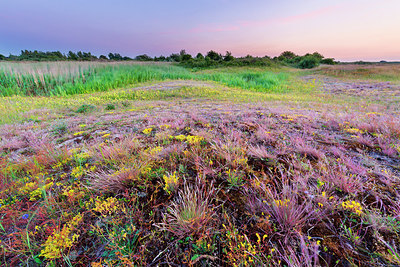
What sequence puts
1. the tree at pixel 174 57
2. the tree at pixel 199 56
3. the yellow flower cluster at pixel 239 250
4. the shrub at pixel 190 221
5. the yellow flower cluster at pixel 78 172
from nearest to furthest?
the yellow flower cluster at pixel 239 250, the shrub at pixel 190 221, the yellow flower cluster at pixel 78 172, the tree at pixel 199 56, the tree at pixel 174 57

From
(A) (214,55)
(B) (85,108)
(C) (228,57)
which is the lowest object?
(B) (85,108)

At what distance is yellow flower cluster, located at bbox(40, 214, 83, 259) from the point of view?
115 cm

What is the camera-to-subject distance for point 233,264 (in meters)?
1.03

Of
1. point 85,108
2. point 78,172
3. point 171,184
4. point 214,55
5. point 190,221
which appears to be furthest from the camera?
point 214,55

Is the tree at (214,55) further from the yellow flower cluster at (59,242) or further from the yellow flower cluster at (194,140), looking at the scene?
the yellow flower cluster at (59,242)

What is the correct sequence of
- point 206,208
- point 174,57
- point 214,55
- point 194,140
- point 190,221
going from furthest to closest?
point 174,57 → point 214,55 → point 194,140 → point 206,208 → point 190,221

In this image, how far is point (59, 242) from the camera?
1.20 metres

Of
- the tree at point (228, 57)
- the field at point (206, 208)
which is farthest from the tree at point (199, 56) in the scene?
the field at point (206, 208)

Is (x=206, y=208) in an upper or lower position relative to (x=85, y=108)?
upper

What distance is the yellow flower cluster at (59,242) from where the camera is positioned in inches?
45.1

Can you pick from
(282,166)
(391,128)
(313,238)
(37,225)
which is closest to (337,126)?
(391,128)

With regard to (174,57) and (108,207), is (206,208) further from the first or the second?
(174,57)

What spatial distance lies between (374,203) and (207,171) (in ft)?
5.01

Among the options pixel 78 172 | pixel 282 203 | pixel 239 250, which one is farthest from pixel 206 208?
pixel 78 172
